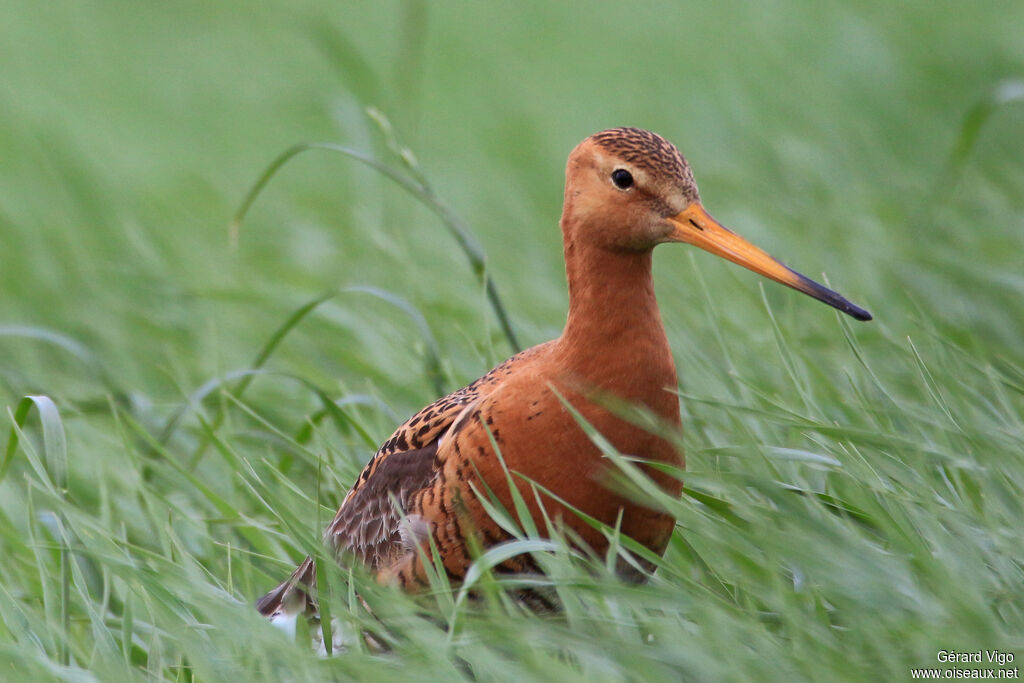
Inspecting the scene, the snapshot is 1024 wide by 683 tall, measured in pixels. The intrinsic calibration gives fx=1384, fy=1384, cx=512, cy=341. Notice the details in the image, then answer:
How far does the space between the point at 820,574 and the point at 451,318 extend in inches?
105

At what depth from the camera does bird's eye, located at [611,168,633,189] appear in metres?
3.58

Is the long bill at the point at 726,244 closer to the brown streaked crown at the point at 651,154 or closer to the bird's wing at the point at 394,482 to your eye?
the brown streaked crown at the point at 651,154

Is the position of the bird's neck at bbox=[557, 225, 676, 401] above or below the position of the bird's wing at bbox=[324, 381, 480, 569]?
above

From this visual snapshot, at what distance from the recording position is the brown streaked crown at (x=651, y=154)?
356cm

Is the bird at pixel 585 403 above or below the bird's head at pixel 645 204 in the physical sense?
below

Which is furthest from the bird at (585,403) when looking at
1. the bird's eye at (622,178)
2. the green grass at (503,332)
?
the green grass at (503,332)

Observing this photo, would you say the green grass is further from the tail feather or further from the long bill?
the long bill

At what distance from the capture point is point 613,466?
3377mm

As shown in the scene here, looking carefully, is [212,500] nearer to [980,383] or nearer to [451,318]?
[451,318]

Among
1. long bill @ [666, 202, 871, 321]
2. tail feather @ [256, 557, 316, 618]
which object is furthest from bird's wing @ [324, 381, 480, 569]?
long bill @ [666, 202, 871, 321]

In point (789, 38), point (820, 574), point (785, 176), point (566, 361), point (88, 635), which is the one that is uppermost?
point (789, 38)

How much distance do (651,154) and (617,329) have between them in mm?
460

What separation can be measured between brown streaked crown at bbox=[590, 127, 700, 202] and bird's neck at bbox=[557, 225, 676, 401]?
8.5 inches

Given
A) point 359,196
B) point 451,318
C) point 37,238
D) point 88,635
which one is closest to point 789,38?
point 359,196
